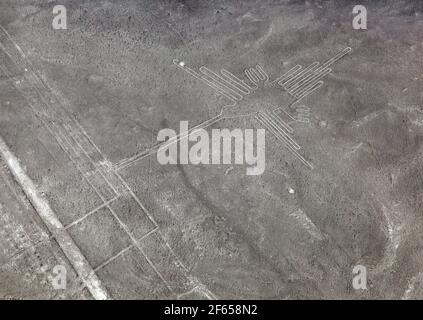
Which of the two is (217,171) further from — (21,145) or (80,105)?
(21,145)

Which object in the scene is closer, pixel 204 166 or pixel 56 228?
pixel 56 228

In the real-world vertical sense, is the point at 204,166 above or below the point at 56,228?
above

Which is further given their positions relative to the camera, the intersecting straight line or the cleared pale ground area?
the cleared pale ground area

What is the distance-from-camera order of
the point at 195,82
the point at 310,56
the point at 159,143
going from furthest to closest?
the point at 310,56 < the point at 195,82 < the point at 159,143

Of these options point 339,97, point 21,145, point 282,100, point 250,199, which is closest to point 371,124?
point 339,97

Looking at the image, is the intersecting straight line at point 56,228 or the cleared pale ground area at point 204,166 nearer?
the intersecting straight line at point 56,228
